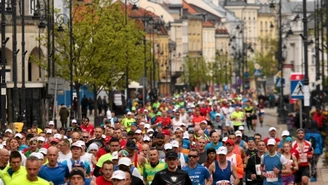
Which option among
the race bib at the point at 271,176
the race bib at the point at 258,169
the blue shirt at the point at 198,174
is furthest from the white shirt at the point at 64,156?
the race bib at the point at 258,169

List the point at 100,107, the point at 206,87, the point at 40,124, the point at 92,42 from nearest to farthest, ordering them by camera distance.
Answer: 1. the point at 40,124
2. the point at 92,42
3. the point at 100,107
4. the point at 206,87

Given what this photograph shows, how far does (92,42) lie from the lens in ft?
208

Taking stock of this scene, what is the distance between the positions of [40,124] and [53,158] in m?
35.1

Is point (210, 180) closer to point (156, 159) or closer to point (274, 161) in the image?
point (156, 159)

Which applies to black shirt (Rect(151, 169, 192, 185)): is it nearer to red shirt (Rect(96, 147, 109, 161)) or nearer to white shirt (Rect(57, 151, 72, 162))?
white shirt (Rect(57, 151, 72, 162))

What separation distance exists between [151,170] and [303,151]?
7104 mm

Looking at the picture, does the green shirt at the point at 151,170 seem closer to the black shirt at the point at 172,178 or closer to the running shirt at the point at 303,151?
the black shirt at the point at 172,178

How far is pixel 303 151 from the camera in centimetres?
2814

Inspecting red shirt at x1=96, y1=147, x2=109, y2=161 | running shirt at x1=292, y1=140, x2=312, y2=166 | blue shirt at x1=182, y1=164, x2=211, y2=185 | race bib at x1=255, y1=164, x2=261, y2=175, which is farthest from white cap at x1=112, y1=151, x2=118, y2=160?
running shirt at x1=292, y1=140, x2=312, y2=166

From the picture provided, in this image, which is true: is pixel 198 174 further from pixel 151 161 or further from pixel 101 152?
pixel 101 152

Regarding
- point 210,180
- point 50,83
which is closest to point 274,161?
point 210,180

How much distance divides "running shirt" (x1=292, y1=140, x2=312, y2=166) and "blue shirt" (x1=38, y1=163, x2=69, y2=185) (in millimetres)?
8398

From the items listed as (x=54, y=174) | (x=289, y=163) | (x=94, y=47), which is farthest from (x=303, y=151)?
(x=94, y=47)

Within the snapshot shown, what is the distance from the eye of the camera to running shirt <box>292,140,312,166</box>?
2786 centimetres
